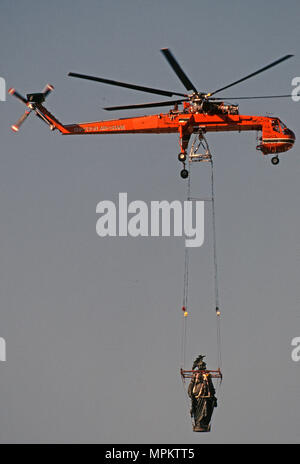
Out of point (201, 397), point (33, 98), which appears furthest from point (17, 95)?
point (201, 397)

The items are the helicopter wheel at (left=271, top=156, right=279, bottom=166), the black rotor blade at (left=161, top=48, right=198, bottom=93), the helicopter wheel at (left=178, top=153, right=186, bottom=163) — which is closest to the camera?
the black rotor blade at (left=161, top=48, right=198, bottom=93)

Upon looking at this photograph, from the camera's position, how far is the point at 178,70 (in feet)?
178

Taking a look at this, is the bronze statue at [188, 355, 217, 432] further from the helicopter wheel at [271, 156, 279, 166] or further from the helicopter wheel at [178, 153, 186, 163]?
the helicopter wheel at [271, 156, 279, 166]

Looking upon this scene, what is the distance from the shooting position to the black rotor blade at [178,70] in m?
52.4

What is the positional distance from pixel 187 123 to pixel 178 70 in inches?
251

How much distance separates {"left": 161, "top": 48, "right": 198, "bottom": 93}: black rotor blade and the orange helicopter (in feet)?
4.04

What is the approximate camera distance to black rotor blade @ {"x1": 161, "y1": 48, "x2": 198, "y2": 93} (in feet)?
172

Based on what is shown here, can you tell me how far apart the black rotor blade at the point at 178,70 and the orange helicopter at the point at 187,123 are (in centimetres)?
123

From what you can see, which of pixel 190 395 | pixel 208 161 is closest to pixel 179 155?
pixel 208 161

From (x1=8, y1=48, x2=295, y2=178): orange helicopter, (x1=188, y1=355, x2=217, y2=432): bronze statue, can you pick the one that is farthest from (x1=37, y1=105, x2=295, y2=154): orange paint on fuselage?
(x1=188, y1=355, x2=217, y2=432): bronze statue

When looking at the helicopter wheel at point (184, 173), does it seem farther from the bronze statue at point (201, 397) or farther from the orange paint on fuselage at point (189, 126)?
the bronze statue at point (201, 397)

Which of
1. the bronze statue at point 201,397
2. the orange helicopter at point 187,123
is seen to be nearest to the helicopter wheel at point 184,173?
the orange helicopter at point 187,123
